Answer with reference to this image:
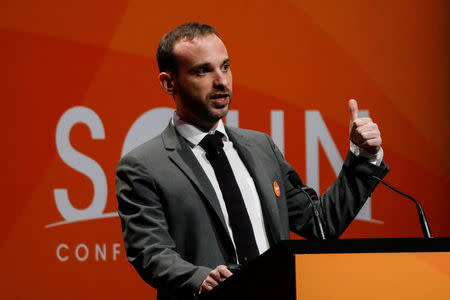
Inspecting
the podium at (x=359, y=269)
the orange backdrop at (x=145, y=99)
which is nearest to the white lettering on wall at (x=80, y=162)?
the orange backdrop at (x=145, y=99)

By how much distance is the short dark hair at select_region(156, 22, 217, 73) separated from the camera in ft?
7.06

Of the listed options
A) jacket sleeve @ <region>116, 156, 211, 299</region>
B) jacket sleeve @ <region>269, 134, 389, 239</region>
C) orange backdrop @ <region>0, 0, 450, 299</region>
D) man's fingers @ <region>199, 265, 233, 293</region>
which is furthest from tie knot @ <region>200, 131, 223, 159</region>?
orange backdrop @ <region>0, 0, 450, 299</region>

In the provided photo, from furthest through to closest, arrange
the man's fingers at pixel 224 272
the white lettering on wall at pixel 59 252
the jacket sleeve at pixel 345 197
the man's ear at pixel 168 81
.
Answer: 1. the white lettering on wall at pixel 59 252
2. the man's ear at pixel 168 81
3. the jacket sleeve at pixel 345 197
4. the man's fingers at pixel 224 272

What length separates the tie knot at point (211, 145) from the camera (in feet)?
6.88


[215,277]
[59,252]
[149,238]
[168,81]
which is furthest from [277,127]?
[215,277]

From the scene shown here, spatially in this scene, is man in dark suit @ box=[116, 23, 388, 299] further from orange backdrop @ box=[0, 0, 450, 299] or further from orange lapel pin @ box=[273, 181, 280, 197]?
orange backdrop @ box=[0, 0, 450, 299]

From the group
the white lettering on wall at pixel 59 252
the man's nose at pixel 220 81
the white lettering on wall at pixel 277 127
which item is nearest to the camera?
the man's nose at pixel 220 81

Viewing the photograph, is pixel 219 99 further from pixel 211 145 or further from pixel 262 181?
pixel 262 181

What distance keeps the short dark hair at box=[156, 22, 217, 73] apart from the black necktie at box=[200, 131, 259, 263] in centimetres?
31

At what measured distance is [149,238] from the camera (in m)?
1.88

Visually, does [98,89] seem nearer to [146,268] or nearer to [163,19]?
[163,19]

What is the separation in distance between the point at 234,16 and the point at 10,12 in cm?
111

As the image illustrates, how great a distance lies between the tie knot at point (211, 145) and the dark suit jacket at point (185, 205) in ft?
0.20

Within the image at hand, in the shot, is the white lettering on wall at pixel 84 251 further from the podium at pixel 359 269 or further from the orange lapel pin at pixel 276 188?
the podium at pixel 359 269
